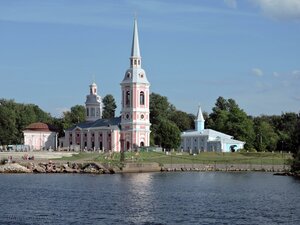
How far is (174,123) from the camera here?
15000 centimetres

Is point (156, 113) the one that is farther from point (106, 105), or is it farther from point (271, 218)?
point (271, 218)

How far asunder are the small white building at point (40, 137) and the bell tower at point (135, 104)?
18.8 metres

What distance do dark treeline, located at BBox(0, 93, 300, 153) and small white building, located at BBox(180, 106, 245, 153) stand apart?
114 inches

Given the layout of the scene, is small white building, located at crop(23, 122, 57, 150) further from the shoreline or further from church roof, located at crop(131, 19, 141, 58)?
the shoreline

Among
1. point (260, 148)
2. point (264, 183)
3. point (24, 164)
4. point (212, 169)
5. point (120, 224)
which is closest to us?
point (120, 224)

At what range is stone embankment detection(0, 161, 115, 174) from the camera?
309ft

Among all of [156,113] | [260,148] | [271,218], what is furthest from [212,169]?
[271,218]

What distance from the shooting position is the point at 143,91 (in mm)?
131375

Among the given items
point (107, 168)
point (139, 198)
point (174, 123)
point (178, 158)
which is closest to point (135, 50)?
point (174, 123)

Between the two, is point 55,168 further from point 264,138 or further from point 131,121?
point 264,138

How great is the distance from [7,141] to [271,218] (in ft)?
356

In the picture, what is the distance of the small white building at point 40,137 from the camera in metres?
142

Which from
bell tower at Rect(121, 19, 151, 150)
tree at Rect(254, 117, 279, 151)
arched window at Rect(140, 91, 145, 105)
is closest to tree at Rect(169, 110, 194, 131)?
tree at Rect(254, 117, 279, 151)

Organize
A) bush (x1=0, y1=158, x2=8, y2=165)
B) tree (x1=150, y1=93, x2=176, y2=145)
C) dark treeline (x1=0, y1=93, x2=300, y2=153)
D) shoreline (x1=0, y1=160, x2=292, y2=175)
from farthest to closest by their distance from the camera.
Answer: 1. tree (x1=150, y1=93, x2=176, y2=145)
2. dark treeline (x1=0, y1=93, x2=300, y2=153)
3. bush (x1=0, y1=158, x2=8, y2=165)
4. shoreline (x1=0, y1=160, x2=292, y2=175)
